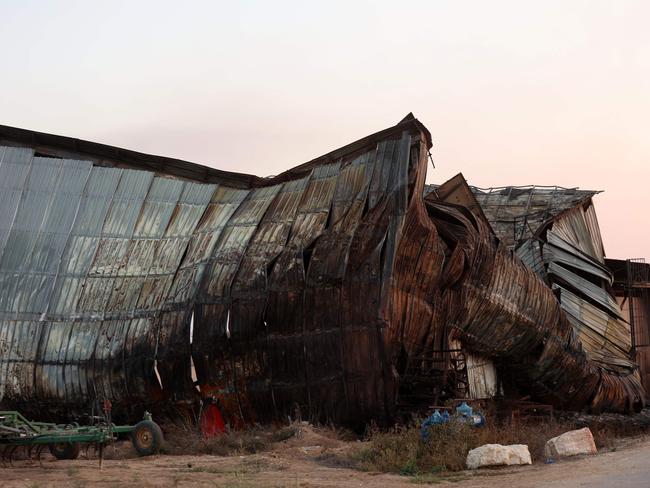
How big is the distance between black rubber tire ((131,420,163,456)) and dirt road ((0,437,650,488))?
0.40 meters

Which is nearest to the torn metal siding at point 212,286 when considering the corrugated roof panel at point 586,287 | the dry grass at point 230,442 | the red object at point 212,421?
the red object at point 212,421

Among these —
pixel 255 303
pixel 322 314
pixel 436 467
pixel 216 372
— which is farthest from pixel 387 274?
pixel 436 467

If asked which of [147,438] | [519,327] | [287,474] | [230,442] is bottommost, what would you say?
[287,474]

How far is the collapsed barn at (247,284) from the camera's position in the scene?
2266cm

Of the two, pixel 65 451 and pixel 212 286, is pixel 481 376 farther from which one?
pixel 65 451

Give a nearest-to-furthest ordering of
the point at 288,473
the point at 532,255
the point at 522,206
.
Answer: the point at 288,473 → the point at 532,255 → the point at 522,206

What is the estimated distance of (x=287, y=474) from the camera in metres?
15.6

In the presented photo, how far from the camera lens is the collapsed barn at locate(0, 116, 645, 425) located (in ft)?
74.3

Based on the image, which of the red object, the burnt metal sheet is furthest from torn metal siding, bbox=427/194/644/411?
the red object

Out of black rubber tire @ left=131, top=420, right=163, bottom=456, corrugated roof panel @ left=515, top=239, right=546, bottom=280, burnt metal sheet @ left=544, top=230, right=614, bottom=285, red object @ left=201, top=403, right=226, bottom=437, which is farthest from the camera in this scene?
burnt metal sheet @ left=544, top=230, right=614, bottom=285

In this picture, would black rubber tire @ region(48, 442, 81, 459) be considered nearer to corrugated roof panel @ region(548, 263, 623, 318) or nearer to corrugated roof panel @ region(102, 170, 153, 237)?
corrugated roof panel @ region(102, 170, 153, 237)

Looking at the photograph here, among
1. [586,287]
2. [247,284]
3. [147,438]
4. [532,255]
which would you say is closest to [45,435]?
[147,438]

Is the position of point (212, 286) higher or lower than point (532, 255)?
lower

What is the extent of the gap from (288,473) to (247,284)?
338 inches
